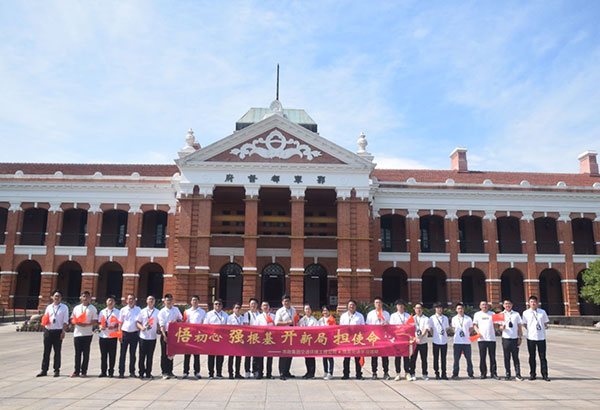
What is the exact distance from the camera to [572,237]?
3372cm

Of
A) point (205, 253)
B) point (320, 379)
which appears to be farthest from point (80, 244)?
point (320, 379)

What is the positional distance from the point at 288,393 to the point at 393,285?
84.3 ft

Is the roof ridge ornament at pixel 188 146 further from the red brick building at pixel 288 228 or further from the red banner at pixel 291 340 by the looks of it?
the red banner at pixel 291 340

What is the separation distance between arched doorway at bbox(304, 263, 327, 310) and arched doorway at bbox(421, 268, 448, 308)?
25.8 feet

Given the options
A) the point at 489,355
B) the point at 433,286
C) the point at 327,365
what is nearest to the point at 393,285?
the point at 433,286

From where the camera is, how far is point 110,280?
33625 millimetres

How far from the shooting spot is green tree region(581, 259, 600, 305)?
30.1 meters

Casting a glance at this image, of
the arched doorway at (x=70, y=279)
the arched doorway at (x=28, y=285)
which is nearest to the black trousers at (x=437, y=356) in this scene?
the arched doorway at (x=70, y=279)

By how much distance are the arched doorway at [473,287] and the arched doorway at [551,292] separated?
4.30 meters

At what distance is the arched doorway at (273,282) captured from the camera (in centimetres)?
3056

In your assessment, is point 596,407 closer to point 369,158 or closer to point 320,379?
point 320,379

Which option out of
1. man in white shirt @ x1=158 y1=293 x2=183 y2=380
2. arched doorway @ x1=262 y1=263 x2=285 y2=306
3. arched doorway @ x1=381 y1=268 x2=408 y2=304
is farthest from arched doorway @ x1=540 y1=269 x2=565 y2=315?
man in white shirt @ x1=158 y1=293 x2=183 y2=380

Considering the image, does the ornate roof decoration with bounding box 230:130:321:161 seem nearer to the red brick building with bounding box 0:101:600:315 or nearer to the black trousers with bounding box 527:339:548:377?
the red brick building with bounding box 0:101:600:315

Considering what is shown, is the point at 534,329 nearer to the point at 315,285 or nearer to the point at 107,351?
the point at 107,351
